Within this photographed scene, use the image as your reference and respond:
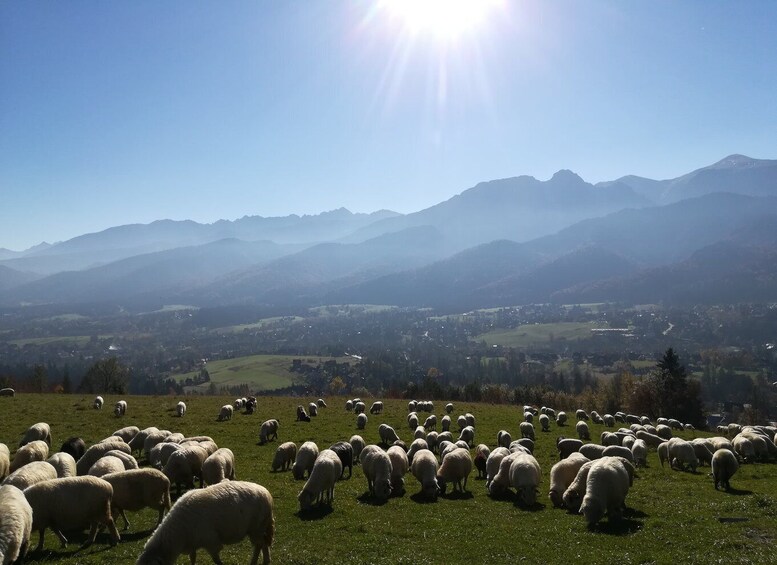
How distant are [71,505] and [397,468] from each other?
38.8ft

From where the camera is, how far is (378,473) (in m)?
17.9

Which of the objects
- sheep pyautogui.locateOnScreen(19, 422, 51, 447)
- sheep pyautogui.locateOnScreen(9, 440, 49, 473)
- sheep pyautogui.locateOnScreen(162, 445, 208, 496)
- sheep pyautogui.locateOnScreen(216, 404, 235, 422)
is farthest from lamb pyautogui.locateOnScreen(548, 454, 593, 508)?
sheep pyautogui.locateOnScreen(216, 404, 235, 422)

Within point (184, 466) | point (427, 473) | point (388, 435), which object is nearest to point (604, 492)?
point (427, 473)

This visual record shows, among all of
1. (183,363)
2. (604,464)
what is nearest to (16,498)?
(604,464)

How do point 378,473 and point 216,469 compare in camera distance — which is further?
point 378,473

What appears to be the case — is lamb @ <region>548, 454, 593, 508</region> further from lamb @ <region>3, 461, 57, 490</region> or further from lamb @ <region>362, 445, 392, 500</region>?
lamb @ <region>3, 461, 57, 490</region>

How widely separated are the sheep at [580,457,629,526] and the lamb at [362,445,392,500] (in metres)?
7.19

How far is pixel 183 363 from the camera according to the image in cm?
17300

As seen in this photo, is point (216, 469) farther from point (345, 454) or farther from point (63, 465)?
point (345, 454)

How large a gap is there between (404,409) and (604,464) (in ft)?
109

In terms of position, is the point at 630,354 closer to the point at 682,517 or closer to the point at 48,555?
the point at 682,517

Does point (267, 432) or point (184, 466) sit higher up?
point (184, 466)

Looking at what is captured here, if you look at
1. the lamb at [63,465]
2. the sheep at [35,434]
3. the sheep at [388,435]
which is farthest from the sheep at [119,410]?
the sheep at [388,435]

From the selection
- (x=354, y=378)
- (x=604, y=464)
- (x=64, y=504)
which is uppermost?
(x=64, y=504)
